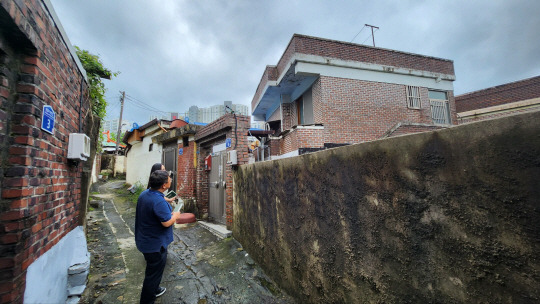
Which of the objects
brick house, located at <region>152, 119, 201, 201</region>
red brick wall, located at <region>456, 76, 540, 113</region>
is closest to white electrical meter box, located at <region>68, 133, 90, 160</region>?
brick house, located at <region>152, 119, 201, 201</region>

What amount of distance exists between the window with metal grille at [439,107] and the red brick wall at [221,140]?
9.52 m

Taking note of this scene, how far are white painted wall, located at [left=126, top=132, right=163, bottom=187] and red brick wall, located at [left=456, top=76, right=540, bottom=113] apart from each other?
56.0ft

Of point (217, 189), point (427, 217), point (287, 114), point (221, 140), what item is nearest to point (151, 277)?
point (427, 217)

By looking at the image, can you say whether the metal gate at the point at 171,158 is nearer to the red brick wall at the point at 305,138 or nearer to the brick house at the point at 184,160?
the brick house at the point at 184,160

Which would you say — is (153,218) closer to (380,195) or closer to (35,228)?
(35,228)

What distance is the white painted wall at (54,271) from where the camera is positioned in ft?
6.05

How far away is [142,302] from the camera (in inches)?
105

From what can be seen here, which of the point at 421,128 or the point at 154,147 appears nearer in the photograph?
the point at 421,128

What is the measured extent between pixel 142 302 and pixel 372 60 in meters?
10.6

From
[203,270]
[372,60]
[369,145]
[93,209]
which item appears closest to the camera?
[369,145]

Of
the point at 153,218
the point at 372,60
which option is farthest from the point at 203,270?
the point at 372,60

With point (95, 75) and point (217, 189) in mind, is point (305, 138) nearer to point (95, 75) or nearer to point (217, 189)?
point (217, 189)

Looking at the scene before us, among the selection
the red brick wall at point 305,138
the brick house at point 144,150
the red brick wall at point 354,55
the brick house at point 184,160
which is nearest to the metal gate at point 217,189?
the brick house at point 184,160

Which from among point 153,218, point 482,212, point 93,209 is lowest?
point 93,209
